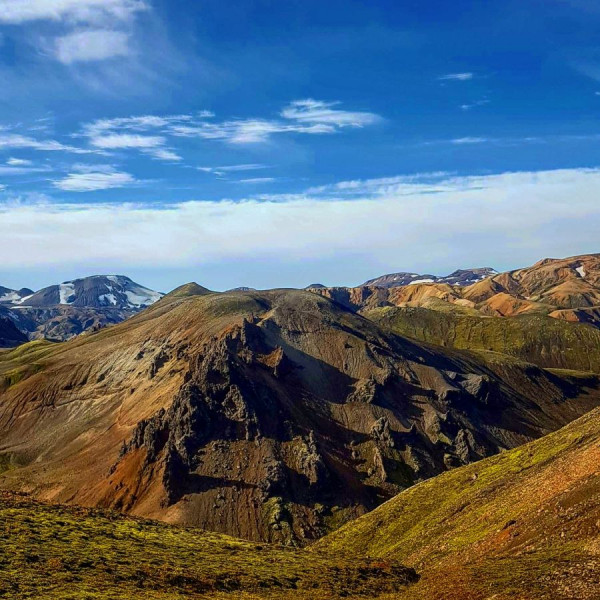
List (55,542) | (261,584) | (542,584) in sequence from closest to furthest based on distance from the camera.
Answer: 1. (542,584)
2. (261,584)
3. (55,542)

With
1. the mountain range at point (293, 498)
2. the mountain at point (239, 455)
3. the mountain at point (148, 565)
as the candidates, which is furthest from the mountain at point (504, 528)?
the mountain at point (239, 455)

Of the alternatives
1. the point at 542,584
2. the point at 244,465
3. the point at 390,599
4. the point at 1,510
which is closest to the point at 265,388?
the point at 244,465

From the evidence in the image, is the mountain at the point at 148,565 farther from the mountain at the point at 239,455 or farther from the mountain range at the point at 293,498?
the mountain at the point at 239,455

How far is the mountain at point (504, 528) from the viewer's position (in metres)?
48.6

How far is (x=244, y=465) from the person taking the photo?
159250mm

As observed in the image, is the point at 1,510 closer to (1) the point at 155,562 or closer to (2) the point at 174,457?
(1) the point at 155,562

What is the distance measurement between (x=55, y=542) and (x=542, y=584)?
4735 cm

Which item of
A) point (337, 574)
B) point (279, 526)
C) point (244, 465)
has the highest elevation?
point (337, 574)

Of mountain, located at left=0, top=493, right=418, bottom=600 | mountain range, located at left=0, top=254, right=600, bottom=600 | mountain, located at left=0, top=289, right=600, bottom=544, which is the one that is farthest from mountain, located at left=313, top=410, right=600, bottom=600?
mountain, located at left=0, top=289, right=600, bottom=544

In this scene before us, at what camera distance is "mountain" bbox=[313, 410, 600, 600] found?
48.6 meters

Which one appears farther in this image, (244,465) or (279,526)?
(244,465)

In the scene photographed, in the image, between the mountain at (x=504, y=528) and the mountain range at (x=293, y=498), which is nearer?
the mountain at (x=504, y=528)

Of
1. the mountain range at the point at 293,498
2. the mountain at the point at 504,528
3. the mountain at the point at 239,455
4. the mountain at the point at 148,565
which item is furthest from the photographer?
the mountain at the point at 239,455

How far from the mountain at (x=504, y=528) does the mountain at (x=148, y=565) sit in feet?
25.8
